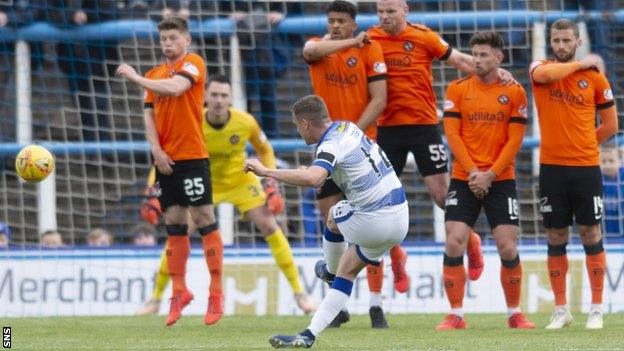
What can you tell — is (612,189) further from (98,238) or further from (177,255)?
(98,238)

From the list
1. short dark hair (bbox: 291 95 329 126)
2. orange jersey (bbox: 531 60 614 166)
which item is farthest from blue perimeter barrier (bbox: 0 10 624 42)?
short dark hair (bbox: 291 95 329 126)

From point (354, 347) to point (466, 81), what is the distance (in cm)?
286

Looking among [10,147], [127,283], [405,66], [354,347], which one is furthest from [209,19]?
[354,347]

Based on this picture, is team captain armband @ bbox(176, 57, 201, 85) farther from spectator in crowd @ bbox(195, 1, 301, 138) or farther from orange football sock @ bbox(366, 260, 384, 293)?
spectator in crowd @ bbox(195, 1, 301, 138)

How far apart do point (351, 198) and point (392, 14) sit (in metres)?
2.48

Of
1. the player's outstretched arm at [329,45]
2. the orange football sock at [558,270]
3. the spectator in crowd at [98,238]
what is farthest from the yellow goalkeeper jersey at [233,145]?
the orange football sock at [558,270]

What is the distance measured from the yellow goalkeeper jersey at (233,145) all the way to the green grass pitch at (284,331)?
1.42 m

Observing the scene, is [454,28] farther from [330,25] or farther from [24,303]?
[24,303]

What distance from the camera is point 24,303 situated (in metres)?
13.8

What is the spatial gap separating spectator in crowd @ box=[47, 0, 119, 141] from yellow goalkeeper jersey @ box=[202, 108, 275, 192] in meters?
2.62

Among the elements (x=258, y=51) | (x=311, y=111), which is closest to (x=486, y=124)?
(x=311, y=111)

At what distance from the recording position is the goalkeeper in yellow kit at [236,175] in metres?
12.7

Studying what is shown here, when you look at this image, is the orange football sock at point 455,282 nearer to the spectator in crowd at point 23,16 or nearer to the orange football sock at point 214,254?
the orange football sock at point 214,254

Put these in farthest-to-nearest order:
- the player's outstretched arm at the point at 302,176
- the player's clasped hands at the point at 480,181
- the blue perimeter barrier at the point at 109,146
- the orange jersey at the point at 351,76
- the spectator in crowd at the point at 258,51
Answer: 1. the spectator in crowd at the point at 258,51
2. the blue perimeter barrier at the point at 109,146
3. the orange jersey at the point at 351,76
4. the player's clasped hands at the point at 480,181
5. the player's outstretched arm at the point at 302,176
